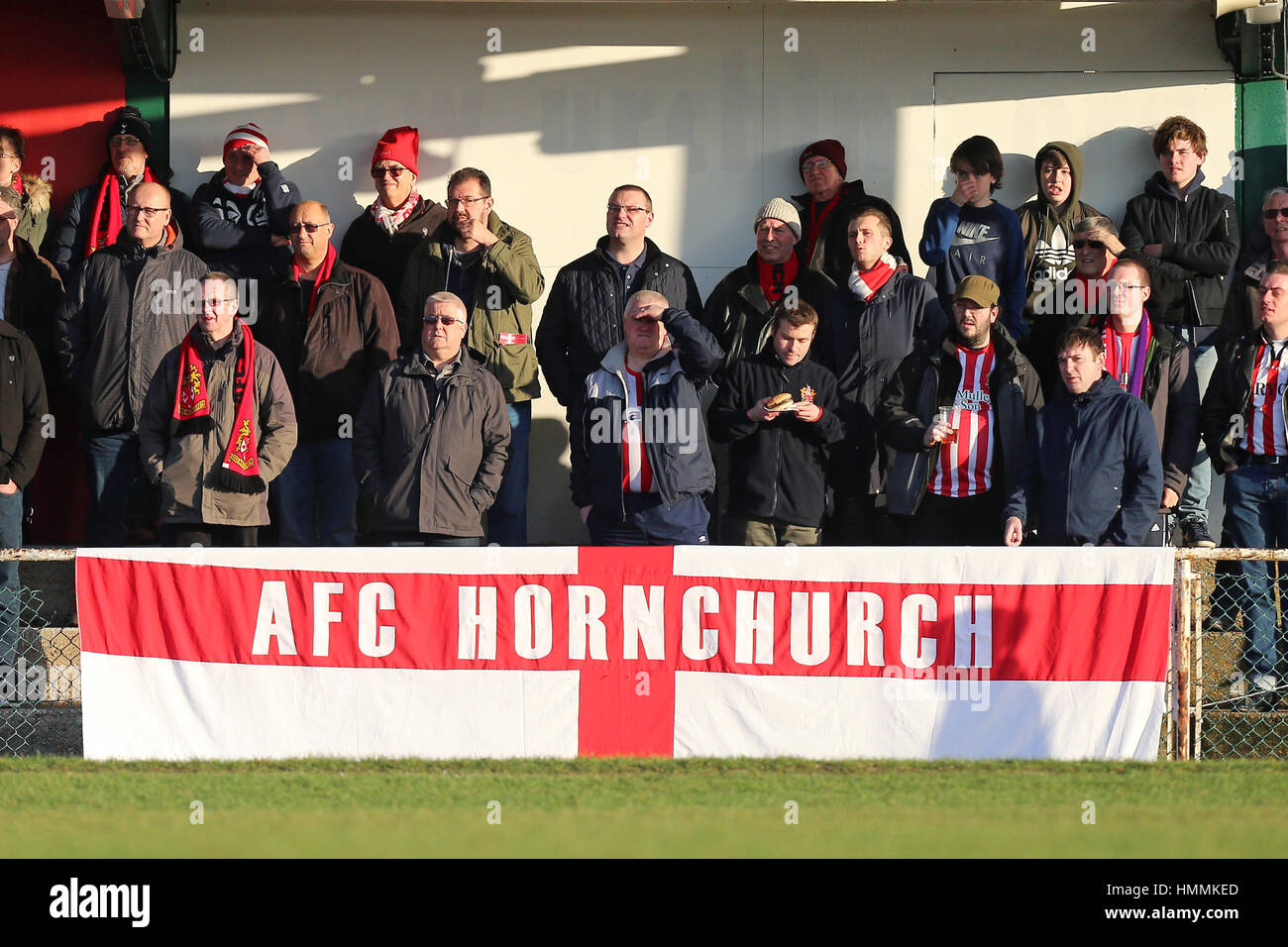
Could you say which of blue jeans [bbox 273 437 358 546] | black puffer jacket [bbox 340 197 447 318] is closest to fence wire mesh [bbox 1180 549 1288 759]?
blue jeans [bbox 273 437 358 546]

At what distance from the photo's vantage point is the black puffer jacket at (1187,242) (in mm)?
10062

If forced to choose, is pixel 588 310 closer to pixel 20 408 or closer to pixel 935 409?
pixel 935 409

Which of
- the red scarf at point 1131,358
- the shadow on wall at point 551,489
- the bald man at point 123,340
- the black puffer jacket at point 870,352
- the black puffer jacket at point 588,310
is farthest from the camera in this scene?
the shadow on wall at point 551,489

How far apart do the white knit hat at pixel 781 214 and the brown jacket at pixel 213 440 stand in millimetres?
2960

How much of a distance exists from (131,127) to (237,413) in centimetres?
274

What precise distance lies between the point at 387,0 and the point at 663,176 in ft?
7.24

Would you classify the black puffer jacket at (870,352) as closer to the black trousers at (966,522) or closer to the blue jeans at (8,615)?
the black trousers at (966,522)

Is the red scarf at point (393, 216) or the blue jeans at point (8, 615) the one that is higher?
the red scarf at point (393, 216)

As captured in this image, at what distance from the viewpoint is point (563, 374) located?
948 centimetres

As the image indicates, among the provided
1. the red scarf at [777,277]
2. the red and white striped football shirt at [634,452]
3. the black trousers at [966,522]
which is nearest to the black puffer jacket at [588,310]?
the red scarf at [777,277]

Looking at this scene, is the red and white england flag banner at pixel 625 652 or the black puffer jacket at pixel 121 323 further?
the black puffer jacket at pixel 121 323

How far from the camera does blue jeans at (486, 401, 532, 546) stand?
31.2ft

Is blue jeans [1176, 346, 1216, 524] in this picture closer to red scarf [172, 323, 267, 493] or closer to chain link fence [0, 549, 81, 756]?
red scarf [172, 323, 267, 493]

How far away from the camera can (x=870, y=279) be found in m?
9.34
